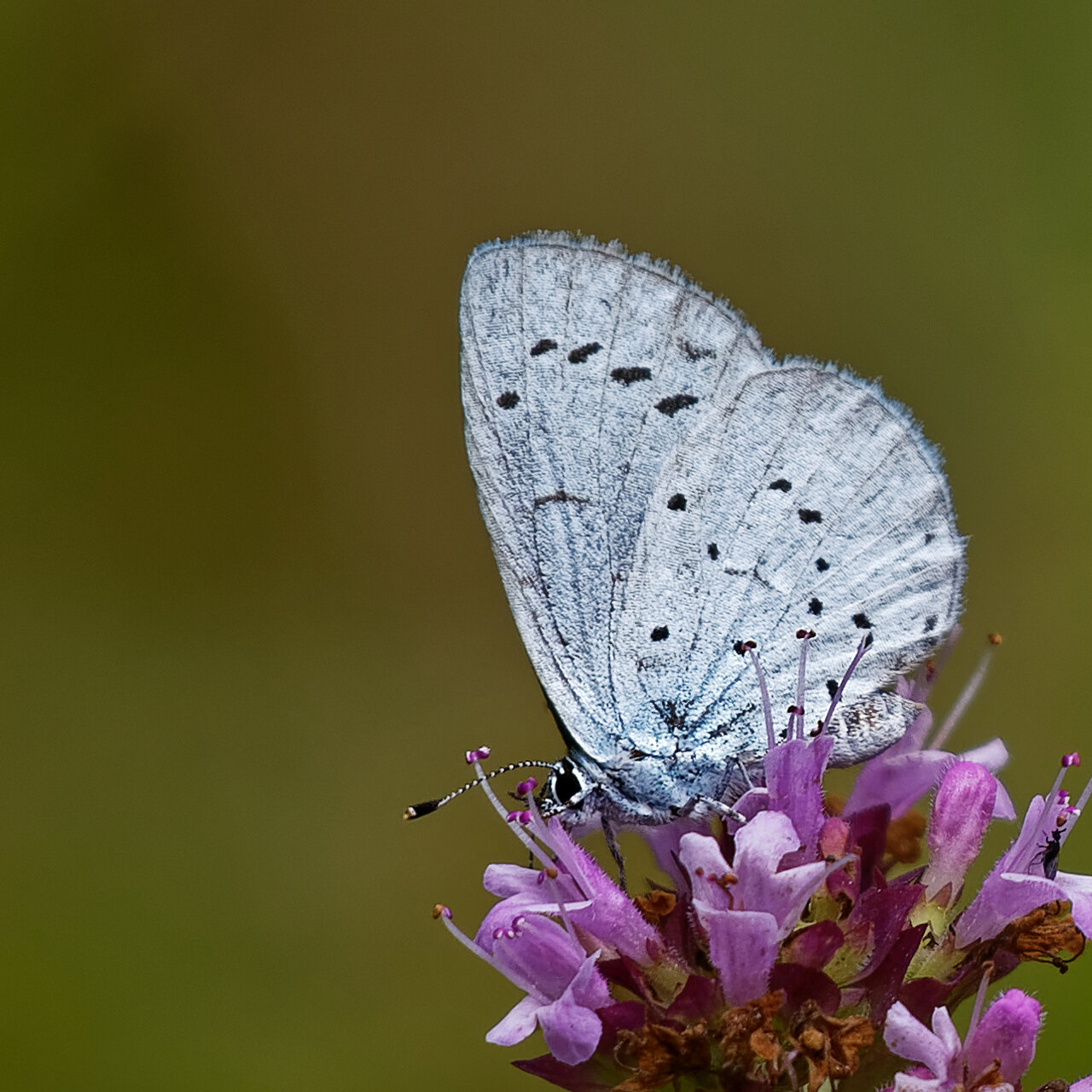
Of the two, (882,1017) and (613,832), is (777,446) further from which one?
(882,1017)

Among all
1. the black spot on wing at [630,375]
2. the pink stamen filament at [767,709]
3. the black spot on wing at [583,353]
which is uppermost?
the black spot on wing at [583,353]

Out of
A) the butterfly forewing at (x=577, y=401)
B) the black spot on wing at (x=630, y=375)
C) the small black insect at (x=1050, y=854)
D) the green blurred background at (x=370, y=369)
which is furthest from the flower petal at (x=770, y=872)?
the green blurred background at (x=370, y=369)

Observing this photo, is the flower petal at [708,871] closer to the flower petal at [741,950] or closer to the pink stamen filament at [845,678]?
the flower petal at [741,950]

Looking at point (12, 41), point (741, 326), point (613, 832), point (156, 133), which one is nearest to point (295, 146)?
point (156, 133)

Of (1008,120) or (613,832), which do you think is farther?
(1008,120)

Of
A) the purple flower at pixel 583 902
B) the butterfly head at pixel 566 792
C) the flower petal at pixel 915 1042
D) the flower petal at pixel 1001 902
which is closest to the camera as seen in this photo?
the flower petal at pixel 915 1042
